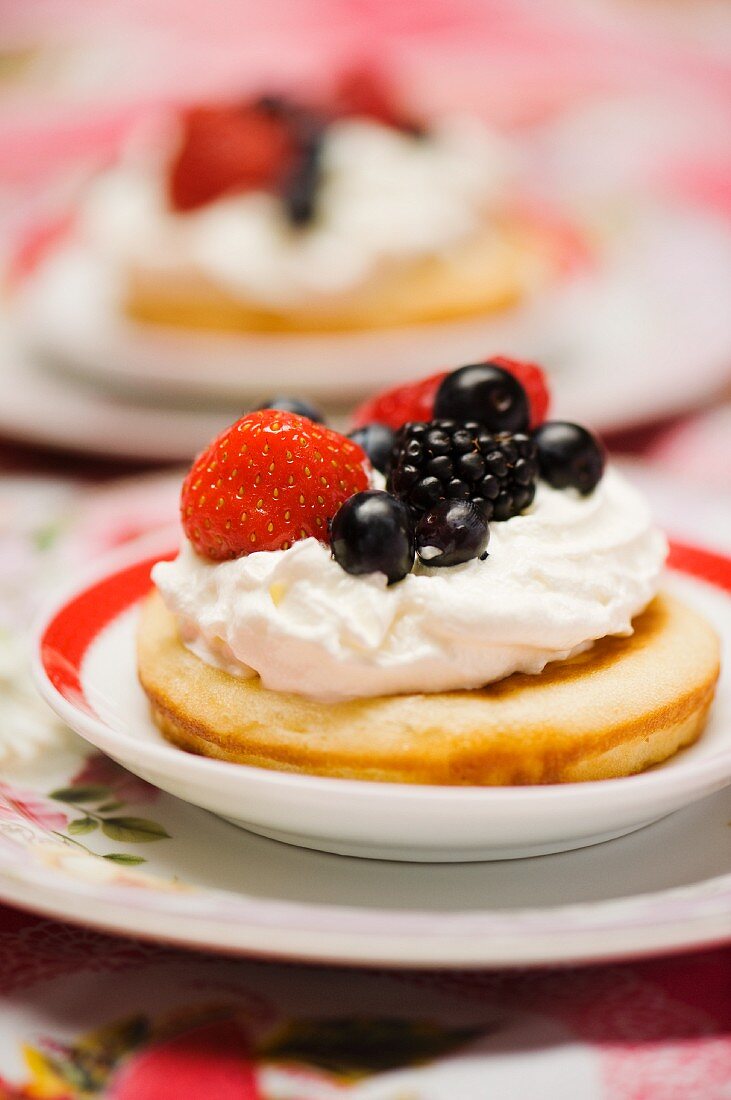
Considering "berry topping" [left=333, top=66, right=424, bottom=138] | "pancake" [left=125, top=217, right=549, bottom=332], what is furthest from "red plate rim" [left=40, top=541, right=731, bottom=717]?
"berry topping" [left=333, top=66, right=424, bottom=138]

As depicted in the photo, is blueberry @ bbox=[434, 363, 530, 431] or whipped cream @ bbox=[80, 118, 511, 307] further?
whipped cream @ bbox=[80, 118, 511, 307]

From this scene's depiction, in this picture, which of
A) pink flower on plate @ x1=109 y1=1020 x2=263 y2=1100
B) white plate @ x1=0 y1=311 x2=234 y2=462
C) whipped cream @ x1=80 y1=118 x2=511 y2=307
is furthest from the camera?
whipped cream @ x1=80 y1=118 x2=511 y2=307

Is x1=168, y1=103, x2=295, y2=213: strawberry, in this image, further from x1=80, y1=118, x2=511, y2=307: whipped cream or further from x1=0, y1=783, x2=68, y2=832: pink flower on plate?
x1=0, y1=783, x2=68, y2=832: pink flower on plate

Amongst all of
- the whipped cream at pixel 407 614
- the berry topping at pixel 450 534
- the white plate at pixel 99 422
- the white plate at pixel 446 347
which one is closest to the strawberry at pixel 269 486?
the whipped cream at pixel 407 614

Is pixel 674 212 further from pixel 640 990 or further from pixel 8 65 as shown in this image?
pixel 640 990

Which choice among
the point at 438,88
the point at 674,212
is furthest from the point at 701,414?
the point at 438,88

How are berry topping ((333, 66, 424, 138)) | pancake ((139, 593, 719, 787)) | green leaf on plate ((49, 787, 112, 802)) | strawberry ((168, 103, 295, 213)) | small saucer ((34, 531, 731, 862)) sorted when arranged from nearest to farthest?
1. small saucer ((34, 531, 731, 862))
2. pancake ((139, 593, 719, 787))
3. green leaf on plate ((49, 787, 112, 802))
4. strawberry ((168, 103, 295, 213))
5. berry topping ((333, 66, 424, 138))
